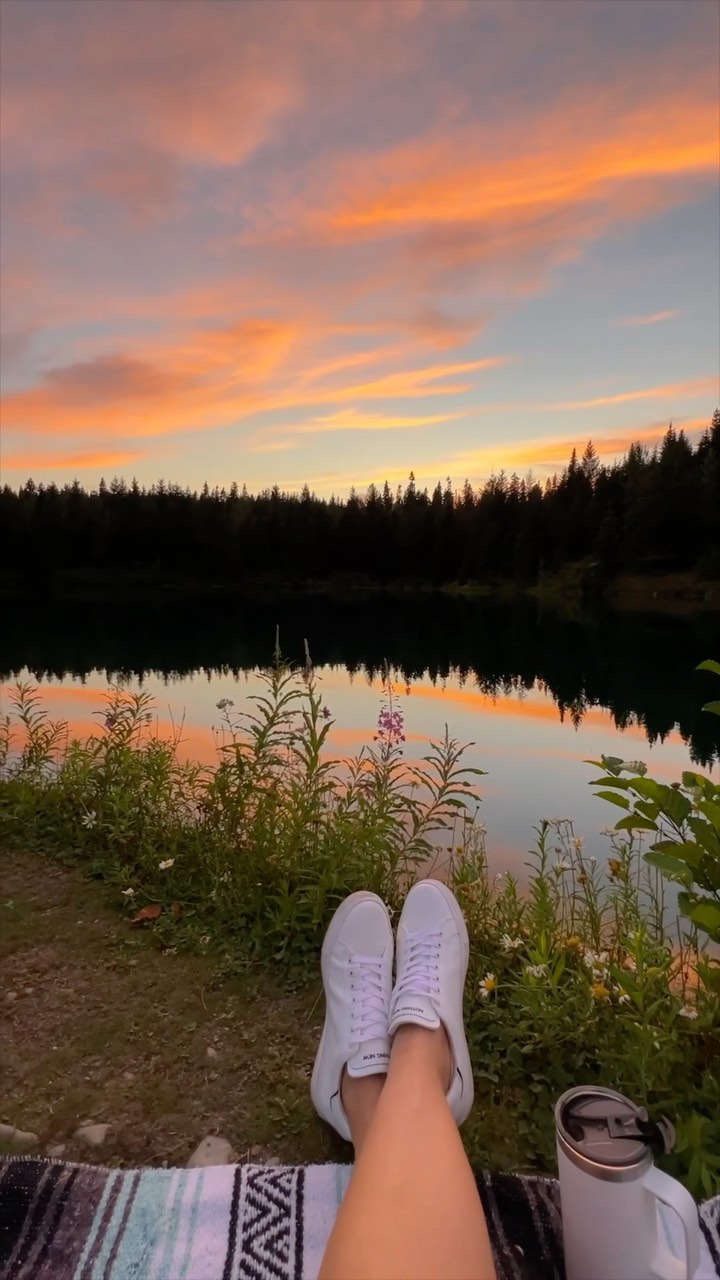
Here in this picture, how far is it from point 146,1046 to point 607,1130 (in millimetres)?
1274

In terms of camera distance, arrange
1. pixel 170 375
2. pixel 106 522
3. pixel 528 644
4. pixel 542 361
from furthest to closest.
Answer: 1. pixel 106 522
2. pixel 528 644
3. pixel 542 361
4. pixel 170 375

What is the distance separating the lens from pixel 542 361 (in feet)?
58.7

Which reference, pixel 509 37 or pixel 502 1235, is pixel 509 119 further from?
pixel 502 1235

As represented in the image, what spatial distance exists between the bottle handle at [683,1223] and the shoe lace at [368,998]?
2.23 ft

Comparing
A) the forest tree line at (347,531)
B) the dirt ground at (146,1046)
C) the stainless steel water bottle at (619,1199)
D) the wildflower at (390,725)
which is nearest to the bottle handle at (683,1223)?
the stainless steel water bottle at (619,1199)

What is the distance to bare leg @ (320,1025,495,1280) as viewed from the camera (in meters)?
0.88

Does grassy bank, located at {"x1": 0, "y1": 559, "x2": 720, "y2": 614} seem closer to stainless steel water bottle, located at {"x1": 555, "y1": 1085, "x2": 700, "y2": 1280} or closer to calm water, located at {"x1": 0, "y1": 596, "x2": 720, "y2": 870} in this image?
calm water, located at {"x1": 0, "y1": 596, "x2": 720, "y2": 870}

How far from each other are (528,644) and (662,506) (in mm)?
22074

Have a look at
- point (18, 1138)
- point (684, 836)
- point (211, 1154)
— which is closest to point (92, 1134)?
point (18, 1138)

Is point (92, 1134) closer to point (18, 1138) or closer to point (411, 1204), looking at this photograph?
point (18, 1138)

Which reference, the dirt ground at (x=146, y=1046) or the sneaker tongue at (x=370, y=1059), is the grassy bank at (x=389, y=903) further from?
the sneaker tongue at (x=370, y=1059)

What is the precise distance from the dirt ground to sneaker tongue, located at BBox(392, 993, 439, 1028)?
30cm

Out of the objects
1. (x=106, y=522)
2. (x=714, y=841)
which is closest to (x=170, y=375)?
(x=714, y=841)

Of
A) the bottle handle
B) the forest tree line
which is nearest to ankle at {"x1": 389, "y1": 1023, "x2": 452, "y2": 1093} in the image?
the bottle handle
